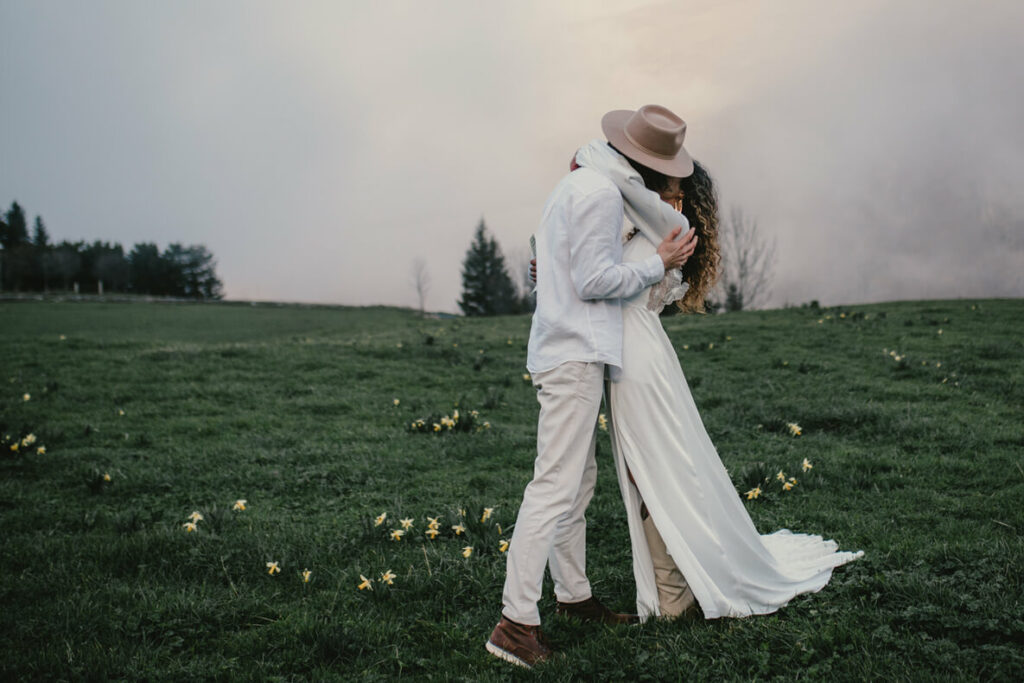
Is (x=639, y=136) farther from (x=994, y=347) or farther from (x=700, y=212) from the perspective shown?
(x=994, y=347)

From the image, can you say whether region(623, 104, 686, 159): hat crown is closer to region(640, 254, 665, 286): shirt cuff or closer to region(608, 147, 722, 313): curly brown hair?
region(608, 147, 722, 313): curly brown hair

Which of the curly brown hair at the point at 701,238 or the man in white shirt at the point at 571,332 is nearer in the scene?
the man in white shirt at the point at 571,332

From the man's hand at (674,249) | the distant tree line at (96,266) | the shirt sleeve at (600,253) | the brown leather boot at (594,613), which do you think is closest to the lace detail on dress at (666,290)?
the man's hand at (674,249)

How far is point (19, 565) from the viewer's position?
15.6 feet

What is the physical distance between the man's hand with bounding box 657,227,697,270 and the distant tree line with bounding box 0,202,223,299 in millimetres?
93667

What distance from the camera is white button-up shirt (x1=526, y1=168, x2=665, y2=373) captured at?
314 centimetres

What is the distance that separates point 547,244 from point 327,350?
11847 mm

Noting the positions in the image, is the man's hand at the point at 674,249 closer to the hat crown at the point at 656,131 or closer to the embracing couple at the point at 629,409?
the embracing couple at the point at 629,409

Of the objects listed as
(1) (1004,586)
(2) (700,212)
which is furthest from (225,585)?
(1) (1004,586)

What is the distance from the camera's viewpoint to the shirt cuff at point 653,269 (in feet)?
10.6

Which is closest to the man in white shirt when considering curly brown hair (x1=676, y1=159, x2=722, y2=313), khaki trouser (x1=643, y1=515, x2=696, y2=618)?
curly brown hair (x1=676, y1=159, x2=722, y2=313)

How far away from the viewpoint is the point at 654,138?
3.31m

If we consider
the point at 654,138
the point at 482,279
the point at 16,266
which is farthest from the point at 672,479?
the point at 16,266

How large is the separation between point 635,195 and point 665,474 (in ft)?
4.47
